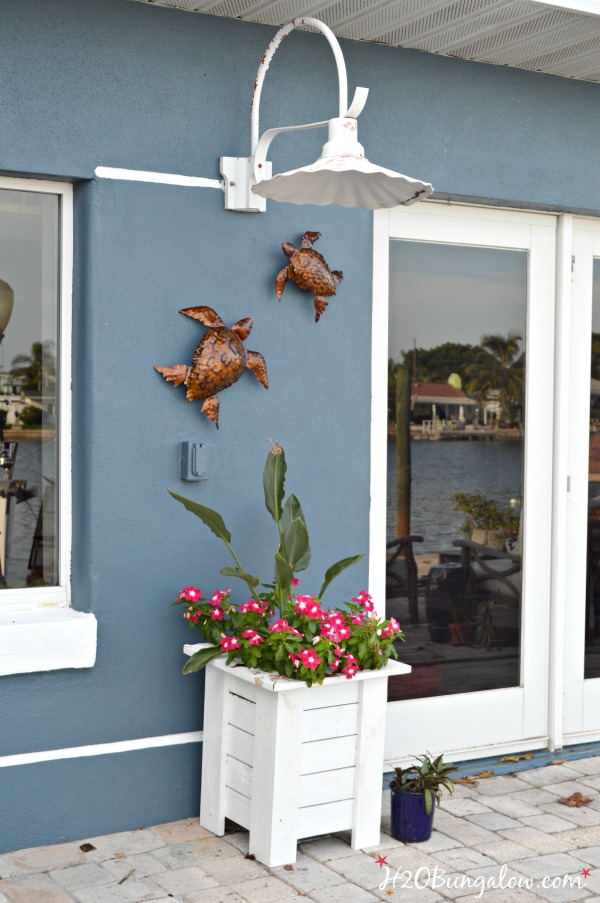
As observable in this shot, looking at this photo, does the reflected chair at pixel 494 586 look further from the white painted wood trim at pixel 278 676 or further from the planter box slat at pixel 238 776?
the planter box slat at pixel 238 776

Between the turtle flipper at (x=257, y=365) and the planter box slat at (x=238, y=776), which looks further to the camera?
the turtle flipper at (x=257, y=365)

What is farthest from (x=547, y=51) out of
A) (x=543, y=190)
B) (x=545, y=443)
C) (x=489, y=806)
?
(x=489, y=806)

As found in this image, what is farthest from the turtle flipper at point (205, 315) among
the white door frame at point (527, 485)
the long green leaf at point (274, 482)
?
the white door frame at point (527, 485)

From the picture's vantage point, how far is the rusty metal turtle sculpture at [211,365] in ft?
13.9

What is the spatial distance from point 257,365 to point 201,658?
112cm

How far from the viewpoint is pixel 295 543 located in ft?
13.4

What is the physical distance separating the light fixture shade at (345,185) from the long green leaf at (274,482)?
92 centimetres

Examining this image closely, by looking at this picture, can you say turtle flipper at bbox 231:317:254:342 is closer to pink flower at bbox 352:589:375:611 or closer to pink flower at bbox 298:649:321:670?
pink flower at bbox 352:589:375:611

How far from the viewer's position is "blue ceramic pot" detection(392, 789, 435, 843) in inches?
163

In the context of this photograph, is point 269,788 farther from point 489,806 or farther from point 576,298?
point 576,298

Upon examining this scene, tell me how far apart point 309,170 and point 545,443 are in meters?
2.21

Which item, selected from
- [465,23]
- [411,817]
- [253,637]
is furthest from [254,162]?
[411,817]

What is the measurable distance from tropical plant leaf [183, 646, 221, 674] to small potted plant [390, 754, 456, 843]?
0.84 meters

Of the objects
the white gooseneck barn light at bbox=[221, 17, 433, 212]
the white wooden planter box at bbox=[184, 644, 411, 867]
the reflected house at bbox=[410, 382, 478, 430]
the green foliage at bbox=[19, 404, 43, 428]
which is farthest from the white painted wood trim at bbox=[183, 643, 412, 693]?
the white gooseneck barn light at bbox=[221, 17, 433, 212]
